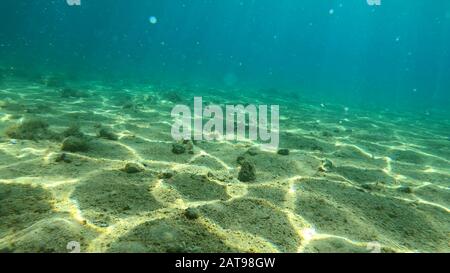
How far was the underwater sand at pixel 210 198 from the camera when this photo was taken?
13.3ft

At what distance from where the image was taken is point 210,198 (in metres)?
5.20

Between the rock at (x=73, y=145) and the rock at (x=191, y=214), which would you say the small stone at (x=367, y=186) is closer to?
the rock at (x=191, y=214)

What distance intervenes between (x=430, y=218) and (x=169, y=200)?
4196mm

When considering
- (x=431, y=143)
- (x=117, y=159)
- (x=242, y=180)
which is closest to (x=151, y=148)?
(x=117, y=159)

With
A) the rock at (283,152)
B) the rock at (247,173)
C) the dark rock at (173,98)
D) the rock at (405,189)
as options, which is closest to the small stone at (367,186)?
the rock at (405,189)

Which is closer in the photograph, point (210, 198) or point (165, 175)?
point (210, 198)

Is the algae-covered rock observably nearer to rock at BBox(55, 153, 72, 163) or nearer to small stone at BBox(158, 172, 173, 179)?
rock at BBox(55, 153, 72, 163)

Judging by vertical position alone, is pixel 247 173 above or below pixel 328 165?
above

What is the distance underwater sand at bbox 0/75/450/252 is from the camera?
4.04 m

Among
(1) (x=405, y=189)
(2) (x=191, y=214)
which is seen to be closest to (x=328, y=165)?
(1) (x=405, y=189)

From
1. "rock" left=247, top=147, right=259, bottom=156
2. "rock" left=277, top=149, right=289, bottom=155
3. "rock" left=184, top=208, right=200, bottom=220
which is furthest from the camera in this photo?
"rock" left=277, top=149, right=289, bottom=155

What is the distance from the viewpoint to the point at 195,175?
6.00 meters

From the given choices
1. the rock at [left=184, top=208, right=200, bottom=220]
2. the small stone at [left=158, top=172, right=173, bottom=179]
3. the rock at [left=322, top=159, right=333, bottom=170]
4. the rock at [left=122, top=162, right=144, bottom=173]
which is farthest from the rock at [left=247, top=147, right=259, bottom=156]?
the rock at [left=184, top=208, right=200, bottom=220]

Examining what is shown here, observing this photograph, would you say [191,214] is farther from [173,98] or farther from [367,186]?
[173,98]
